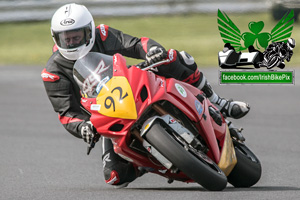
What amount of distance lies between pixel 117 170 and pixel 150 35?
17247 mm

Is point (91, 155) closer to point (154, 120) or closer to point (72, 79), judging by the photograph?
point (72, 79)

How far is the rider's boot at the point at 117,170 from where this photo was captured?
635 cm

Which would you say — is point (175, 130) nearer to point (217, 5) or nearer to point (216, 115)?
point (216, 115)

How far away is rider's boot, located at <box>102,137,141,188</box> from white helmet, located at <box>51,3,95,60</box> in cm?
100

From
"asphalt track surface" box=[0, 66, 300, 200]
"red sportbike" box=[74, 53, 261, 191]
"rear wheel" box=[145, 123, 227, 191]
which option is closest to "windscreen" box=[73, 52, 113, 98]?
"red sportbike" box=[74, 53, 261, 191]

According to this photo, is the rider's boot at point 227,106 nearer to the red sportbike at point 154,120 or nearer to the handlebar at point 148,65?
the red sportbike at point 154,120

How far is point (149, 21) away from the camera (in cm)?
2531

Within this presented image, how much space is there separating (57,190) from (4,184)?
2.37 ft

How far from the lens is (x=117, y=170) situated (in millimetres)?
6344

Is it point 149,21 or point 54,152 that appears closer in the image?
point 54,152

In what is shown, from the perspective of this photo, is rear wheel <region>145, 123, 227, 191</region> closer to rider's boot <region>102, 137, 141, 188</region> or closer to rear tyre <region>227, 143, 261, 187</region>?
rear tyre <region>227, 143, 261, 187</region>

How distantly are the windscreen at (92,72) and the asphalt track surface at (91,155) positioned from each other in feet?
2.88

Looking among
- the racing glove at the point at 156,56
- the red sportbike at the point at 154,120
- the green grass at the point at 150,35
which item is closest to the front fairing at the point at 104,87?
the red sportbike at the point at 154,120

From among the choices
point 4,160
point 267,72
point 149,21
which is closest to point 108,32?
point 4,160
